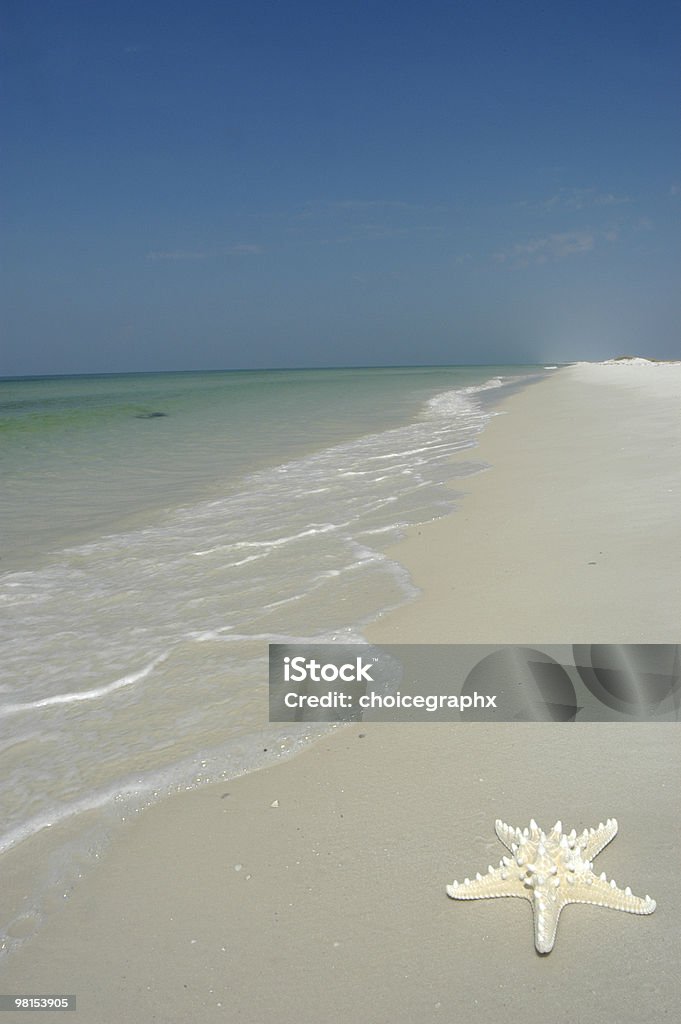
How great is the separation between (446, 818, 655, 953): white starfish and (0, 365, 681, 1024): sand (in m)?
0.07

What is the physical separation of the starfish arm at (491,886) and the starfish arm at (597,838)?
0.26 metres

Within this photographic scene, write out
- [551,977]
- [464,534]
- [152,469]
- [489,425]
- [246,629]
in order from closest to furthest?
1. [551,977]
2. [246,629]
3. [464,534]
4. [152,469]
5. [489,425]

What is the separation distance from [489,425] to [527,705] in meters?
12.3

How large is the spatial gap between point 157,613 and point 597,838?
10.7ft

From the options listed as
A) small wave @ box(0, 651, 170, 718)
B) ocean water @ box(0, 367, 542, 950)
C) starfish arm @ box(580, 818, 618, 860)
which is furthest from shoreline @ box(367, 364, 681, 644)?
starfish arm @ box(580, 818, 618, 860)

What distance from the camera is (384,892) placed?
2078 millimetres

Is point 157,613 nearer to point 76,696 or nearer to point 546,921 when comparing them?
point 76,696

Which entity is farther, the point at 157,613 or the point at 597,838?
the point at 157,613

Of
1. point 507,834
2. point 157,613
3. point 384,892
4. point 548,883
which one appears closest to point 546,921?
point 548,883

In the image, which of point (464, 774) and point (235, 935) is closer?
point (235, 935)

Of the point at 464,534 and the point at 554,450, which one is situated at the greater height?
the point at 554,450

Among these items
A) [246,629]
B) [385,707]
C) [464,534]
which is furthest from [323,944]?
[464,534]

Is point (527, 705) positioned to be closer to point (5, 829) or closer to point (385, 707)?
point (385, 707)

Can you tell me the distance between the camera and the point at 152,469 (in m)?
11.5
